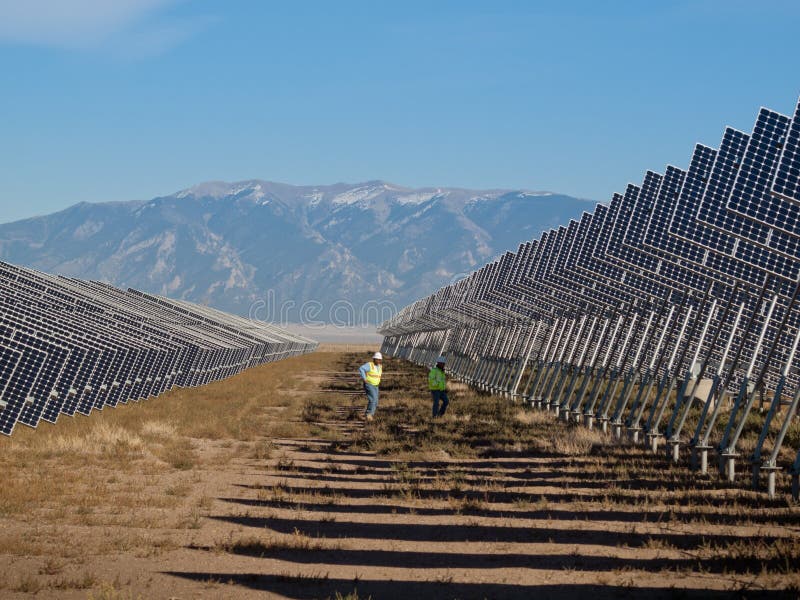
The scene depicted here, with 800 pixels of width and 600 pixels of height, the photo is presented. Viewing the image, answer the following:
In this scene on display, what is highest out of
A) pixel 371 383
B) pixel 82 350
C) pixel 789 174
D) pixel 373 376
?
pixel 789 174

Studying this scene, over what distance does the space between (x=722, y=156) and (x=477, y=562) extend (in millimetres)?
11553

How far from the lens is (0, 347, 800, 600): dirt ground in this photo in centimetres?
1080

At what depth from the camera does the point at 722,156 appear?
20734mm

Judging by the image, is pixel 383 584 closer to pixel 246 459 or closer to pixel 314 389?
pixel 246 459

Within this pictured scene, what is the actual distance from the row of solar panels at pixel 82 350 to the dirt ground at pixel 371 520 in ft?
3.29

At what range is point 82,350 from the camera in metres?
23.6

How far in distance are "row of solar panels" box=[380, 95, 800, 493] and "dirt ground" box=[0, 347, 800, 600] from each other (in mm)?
1698

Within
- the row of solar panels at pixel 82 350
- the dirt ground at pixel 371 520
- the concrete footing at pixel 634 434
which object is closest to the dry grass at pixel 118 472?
the dirt ground at pixel 371 520

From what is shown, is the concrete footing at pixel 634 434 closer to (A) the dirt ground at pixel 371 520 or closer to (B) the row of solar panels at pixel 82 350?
(A) the dirt ground at pixel 371 520

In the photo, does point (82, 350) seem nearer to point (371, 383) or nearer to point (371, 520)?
Result: point (371, 383)

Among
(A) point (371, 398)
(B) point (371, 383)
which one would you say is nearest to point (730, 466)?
(A) point (371, 398)

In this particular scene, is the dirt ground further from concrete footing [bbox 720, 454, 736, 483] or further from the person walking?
the person walking

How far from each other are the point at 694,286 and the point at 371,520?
1272cm

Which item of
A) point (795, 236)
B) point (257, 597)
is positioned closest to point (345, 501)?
point (257, 597)
